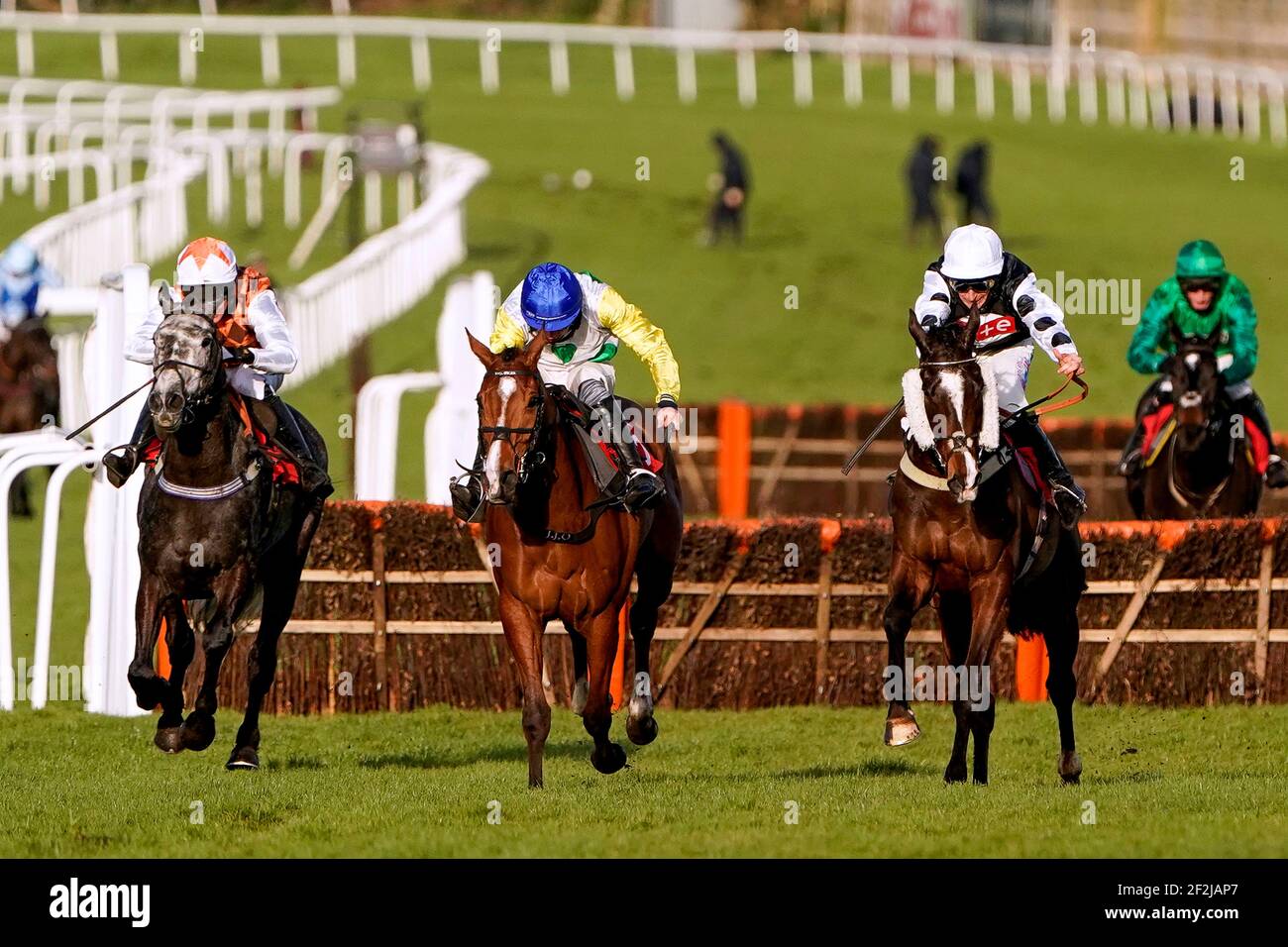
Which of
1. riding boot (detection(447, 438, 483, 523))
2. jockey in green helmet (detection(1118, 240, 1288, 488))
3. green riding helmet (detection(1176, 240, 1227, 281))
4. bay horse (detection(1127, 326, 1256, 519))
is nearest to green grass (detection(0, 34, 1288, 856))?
riding boot (detection(447, 438, 483, 523))

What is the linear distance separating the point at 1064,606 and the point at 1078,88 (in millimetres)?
35416

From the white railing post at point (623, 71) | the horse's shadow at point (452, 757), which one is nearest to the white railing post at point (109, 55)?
the white railing post at point (623, 71)

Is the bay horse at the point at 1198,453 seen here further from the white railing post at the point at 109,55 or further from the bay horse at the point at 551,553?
the white railing post at the point at 109,55

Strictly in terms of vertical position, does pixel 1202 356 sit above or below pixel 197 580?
above

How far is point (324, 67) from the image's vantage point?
41.5m

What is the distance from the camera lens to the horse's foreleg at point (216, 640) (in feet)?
31.8

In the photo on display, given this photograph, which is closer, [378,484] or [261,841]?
[261,841]

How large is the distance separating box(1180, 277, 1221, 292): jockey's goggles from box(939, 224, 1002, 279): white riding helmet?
13.8 feet

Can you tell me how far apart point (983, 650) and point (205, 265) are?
11.3ft

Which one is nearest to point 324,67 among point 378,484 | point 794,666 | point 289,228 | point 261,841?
point 289,228

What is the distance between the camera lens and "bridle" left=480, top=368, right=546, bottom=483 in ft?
28.8

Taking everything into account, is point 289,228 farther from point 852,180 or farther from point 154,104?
point 852,180
